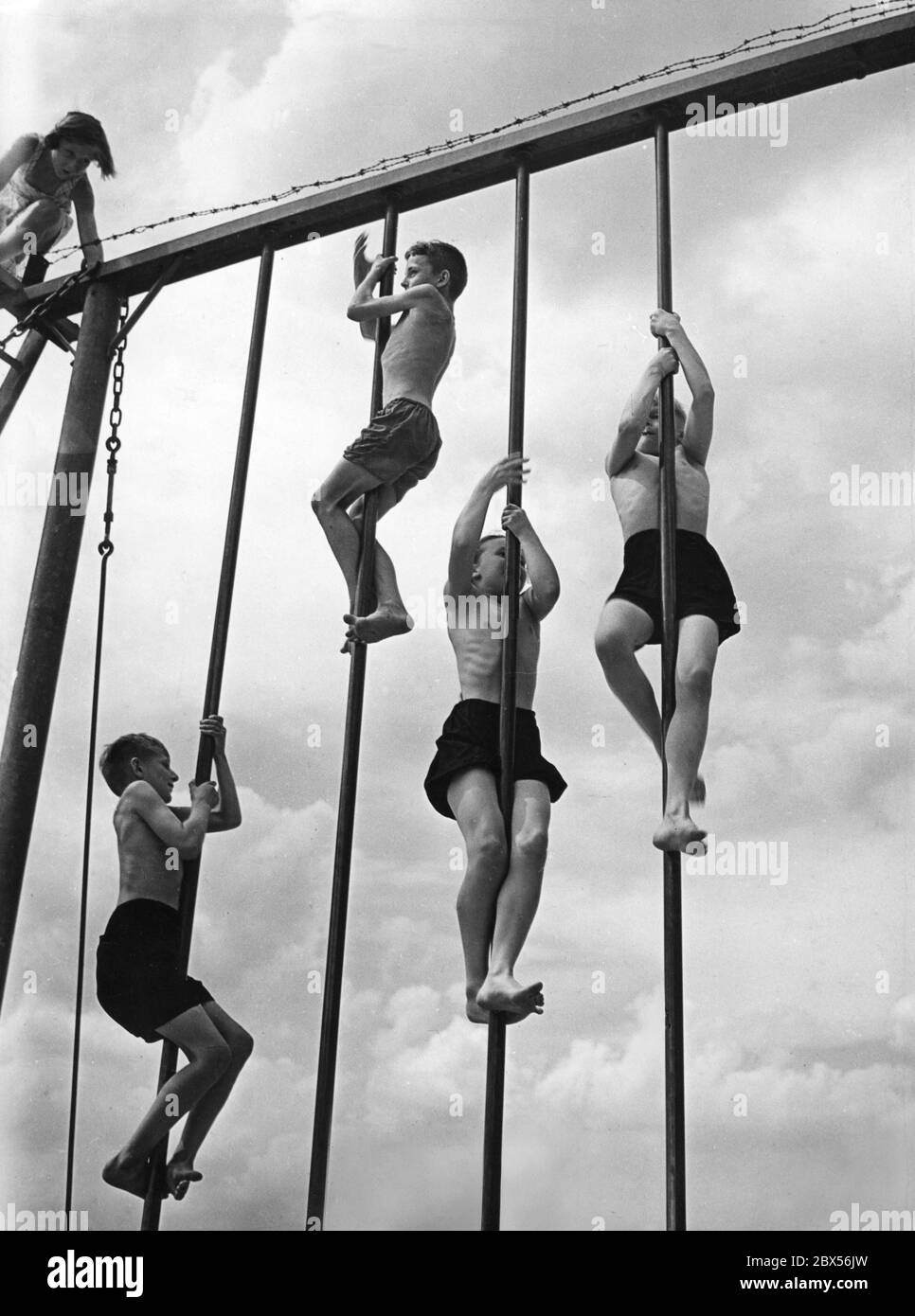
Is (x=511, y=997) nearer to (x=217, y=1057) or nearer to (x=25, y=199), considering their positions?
(x=217, y=1057)

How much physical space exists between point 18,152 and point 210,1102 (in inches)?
151

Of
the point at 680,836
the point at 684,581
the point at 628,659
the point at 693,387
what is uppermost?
the point at 693,387

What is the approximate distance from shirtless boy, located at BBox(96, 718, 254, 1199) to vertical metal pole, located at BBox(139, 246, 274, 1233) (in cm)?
3

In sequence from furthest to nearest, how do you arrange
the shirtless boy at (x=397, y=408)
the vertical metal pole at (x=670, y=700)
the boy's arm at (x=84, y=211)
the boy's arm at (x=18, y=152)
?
the boy's arm at (x=84, y=211)
the boy's arm at (x=18, y=152)
the shirtless boy at (x=397, y=408)
the vertical metal pole at (x=670, y=700)

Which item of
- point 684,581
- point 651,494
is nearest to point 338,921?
point 684,581

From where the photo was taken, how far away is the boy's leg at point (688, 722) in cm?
443

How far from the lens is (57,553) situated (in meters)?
6.04

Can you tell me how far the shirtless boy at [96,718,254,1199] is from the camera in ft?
16.0

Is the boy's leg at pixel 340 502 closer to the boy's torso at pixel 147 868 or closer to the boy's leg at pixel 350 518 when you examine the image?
the boy's leg at pixel 350 518

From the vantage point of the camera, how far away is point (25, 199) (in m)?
6.70

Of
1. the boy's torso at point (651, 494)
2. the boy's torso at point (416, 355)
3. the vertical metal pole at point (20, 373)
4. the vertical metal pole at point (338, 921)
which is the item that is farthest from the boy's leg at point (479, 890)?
the vertical metal pole at point (20, 373)

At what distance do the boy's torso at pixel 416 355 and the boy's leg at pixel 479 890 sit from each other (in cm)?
156

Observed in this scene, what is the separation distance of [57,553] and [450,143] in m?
2.03
